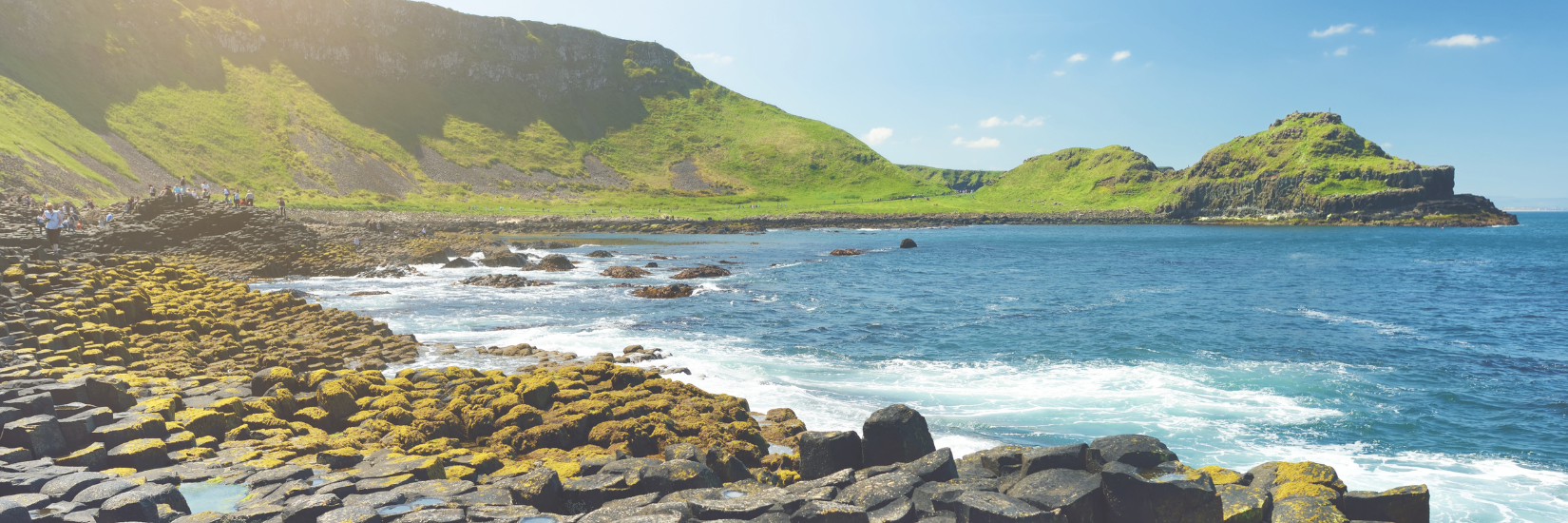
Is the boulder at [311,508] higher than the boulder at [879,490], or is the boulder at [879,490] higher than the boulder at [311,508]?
the boulder at [311,508]

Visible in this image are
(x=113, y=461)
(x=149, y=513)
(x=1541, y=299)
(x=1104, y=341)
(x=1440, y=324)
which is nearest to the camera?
(x=149, y=513)

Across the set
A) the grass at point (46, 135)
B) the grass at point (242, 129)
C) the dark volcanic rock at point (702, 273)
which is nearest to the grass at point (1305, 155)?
the dark volcanic rock at point (702, 273)

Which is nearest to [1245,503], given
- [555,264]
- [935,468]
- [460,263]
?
[935,468]

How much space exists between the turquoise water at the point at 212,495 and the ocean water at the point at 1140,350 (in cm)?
982

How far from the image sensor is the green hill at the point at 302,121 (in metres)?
103

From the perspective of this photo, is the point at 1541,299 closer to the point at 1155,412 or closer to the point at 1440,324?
the point at 1440,324

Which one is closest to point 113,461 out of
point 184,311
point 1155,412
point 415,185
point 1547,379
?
point 184,311

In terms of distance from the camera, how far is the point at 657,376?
16.6 metres

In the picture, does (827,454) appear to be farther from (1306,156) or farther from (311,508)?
(1306,156)

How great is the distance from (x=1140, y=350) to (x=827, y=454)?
17.5 metres

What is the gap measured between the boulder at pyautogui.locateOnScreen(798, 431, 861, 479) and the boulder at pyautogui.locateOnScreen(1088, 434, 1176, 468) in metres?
3.19

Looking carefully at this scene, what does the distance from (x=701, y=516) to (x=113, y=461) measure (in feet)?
28.2

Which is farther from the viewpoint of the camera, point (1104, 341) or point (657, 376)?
point (1104, 341)

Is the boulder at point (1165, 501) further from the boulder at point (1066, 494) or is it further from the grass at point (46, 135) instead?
the grass at point (46, 135)
